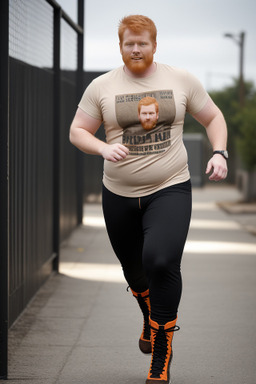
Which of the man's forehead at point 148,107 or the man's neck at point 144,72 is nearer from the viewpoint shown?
the man's forehead at point 148,107

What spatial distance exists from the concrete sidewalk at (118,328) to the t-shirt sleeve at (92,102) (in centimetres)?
147

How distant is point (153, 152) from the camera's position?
4203 mm

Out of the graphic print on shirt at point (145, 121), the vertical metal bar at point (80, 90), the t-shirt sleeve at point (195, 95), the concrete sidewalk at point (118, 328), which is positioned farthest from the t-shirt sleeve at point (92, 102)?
the vertical metal bar at point (80, 90)

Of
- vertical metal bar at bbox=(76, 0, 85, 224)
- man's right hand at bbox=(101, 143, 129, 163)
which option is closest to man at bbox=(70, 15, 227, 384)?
man's right hand at bbox=(101, 143, 129, 163)

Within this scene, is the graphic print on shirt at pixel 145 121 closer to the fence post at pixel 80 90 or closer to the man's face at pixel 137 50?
the man's face at pixel 137 50

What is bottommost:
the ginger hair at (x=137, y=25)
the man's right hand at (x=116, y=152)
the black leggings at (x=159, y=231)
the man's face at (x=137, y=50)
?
the black leggings at (x=159, y=231)

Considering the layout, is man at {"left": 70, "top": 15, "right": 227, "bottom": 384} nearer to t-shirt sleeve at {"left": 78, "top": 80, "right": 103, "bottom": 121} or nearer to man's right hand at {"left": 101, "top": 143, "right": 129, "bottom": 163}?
t-shirt sleeve at {"left": 78, "top": 80, "right": 103, "bottom": 121}

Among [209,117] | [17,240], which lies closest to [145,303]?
[209,117]

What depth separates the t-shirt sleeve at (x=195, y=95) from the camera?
170 inches

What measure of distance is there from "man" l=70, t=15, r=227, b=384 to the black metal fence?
0.67m

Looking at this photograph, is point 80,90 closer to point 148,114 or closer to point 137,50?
point 137,50

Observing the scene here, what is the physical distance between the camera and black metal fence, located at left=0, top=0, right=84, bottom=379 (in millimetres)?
4652
